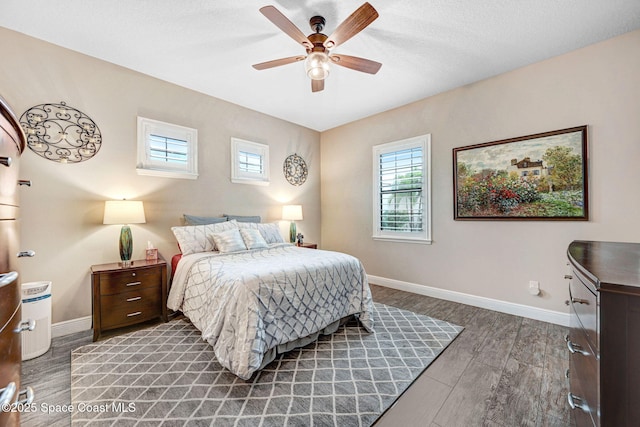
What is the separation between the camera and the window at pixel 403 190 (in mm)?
3740

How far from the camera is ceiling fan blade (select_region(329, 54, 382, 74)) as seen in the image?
2.25 meters

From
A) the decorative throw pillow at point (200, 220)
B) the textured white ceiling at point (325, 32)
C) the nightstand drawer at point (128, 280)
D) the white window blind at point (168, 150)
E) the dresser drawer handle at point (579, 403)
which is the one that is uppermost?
the textured white ceiling at point (325, 32)

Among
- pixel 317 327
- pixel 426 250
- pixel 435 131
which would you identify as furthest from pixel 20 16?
pixel 426 250

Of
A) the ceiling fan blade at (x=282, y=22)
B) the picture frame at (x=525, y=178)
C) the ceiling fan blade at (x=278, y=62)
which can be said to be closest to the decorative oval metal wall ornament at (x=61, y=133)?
the ceiling fan blade at (x=278, y=62)

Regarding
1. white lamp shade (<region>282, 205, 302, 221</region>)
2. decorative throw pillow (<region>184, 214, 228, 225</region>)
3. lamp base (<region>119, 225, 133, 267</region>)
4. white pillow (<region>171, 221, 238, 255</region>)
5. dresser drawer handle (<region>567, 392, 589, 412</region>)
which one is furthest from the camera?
white lamp shade (<region>282, 205, 302, 221</region>)

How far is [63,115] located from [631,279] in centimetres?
409

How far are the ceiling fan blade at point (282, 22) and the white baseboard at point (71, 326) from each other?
3319 mm

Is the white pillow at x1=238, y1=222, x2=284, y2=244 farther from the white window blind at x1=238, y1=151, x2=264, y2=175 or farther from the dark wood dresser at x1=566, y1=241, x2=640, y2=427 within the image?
the dark wood dresser at x1=566, y1=241, x2=640, y2=427

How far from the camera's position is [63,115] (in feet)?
8.47

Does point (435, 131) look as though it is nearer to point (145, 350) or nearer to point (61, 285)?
point (145, 350)

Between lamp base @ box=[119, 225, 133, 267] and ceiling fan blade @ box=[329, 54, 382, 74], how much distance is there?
2693 millimetres

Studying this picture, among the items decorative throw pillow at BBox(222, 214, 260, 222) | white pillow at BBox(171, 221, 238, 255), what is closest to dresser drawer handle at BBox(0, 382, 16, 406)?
white pillow at BBox(171, 221, 238, 255)

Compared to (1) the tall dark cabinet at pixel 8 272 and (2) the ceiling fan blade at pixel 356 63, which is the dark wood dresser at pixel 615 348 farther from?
(2) the ceiling fan blade at pixel 356 63

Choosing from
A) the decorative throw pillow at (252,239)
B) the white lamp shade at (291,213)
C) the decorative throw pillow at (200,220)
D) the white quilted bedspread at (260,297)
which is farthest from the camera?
the white lamp shade at (291,213)
